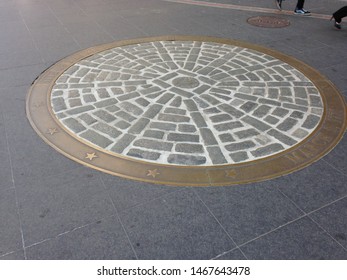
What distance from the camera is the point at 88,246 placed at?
2.88 m

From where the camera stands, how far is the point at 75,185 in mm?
3551

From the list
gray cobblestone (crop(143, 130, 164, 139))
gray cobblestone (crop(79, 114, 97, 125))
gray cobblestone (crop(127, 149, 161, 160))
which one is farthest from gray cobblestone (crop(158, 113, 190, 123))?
gray cobblestone (crop(79, 114, 97, 125))

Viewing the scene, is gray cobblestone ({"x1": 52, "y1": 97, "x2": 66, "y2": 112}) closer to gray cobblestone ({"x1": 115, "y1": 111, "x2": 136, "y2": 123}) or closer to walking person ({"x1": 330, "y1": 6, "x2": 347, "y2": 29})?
gray cobblestone ({"x1": 115, "y1": 111, "x2": 136, "y2": 123})

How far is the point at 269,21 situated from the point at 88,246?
7.75 metres

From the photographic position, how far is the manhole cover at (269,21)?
8398 millimetres

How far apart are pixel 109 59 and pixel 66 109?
6.65ft

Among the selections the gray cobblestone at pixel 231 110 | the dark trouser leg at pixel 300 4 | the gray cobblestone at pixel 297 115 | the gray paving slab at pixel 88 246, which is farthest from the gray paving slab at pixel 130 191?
the dark trouser leg at pixel 300 4

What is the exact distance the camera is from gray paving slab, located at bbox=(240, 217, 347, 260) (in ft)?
9.21

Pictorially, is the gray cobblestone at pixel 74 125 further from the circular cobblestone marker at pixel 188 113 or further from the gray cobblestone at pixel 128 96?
the gray cobblestone at pixel 128 96

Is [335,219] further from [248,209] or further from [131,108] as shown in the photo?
[131,108]

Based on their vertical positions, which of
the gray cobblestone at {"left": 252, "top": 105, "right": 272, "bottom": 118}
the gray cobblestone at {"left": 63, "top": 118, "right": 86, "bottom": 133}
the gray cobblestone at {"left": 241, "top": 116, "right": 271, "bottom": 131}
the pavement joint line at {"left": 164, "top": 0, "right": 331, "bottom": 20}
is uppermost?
the gray cobblestone at {"left": 241, "top": 116, "right": 271, "bottom": 131}

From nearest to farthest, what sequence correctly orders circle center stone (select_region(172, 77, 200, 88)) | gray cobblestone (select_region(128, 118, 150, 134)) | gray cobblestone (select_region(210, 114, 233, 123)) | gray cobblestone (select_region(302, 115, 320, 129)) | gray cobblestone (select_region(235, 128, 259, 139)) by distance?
gray cobblestone (select_region(235, 128, 259, 139)), gray cobblestone (select_region(128, 118, 150, 134)), gray cobblestone (select_region(302, 115, 320, 129)), gray cobblestone (select_region(210, 114, 233, 123)), circle center stone (select_region(172, 77, 200, 88))

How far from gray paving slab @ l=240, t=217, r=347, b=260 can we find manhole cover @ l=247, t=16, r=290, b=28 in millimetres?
6561

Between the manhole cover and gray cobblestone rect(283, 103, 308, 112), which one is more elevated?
gray cobblestone rect(283, 103, 308, 112)
